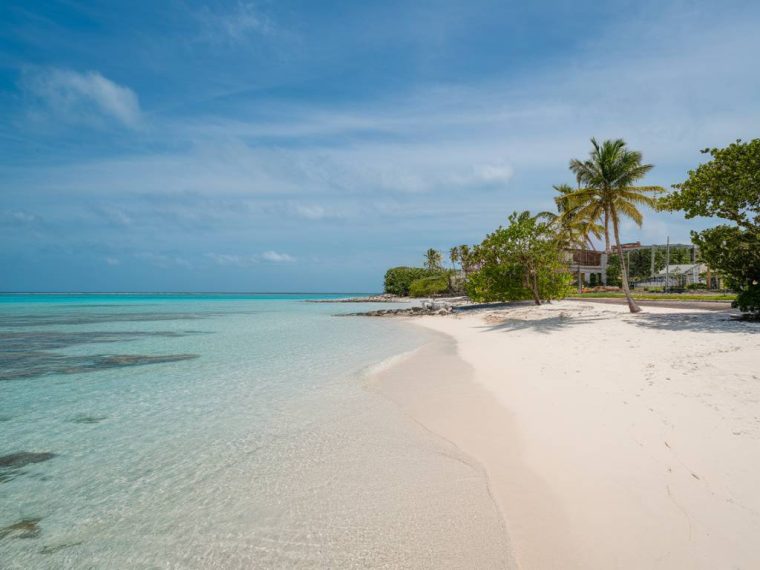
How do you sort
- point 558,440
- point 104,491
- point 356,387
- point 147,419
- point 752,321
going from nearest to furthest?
1. point 104,491
2. point 558,440
3. point 147,419
4. point 356,387
5. point 752,321

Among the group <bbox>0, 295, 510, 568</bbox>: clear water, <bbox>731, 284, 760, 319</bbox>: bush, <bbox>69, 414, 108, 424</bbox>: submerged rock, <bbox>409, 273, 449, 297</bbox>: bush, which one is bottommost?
<bbox>0, 295, 510, 568</bbox>: clear water

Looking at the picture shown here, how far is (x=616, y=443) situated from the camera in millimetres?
5598

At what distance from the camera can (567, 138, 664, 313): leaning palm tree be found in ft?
70.0

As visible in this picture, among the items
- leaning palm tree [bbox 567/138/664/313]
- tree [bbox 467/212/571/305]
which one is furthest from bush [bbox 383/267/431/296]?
leaning palm tree [bbox 567/138/664/313]

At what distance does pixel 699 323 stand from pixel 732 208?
446 cm

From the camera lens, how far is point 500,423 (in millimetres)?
6980

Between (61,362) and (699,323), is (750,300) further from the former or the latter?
(61,362)

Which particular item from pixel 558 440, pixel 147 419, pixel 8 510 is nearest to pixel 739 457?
pixel 558 440

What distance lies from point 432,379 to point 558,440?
16.4ft

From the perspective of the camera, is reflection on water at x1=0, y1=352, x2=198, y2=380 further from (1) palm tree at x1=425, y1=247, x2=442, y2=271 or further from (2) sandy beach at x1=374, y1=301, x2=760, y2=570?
(1) palm tree at x1=425, y1=247, x2=442, y2=271

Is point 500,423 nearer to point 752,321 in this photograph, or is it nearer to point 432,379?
point 432,379

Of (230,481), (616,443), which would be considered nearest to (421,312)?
(616,443)

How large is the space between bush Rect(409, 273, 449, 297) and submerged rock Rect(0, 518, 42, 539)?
67.7 m

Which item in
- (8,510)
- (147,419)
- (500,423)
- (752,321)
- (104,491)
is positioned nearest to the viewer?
(8,510)
